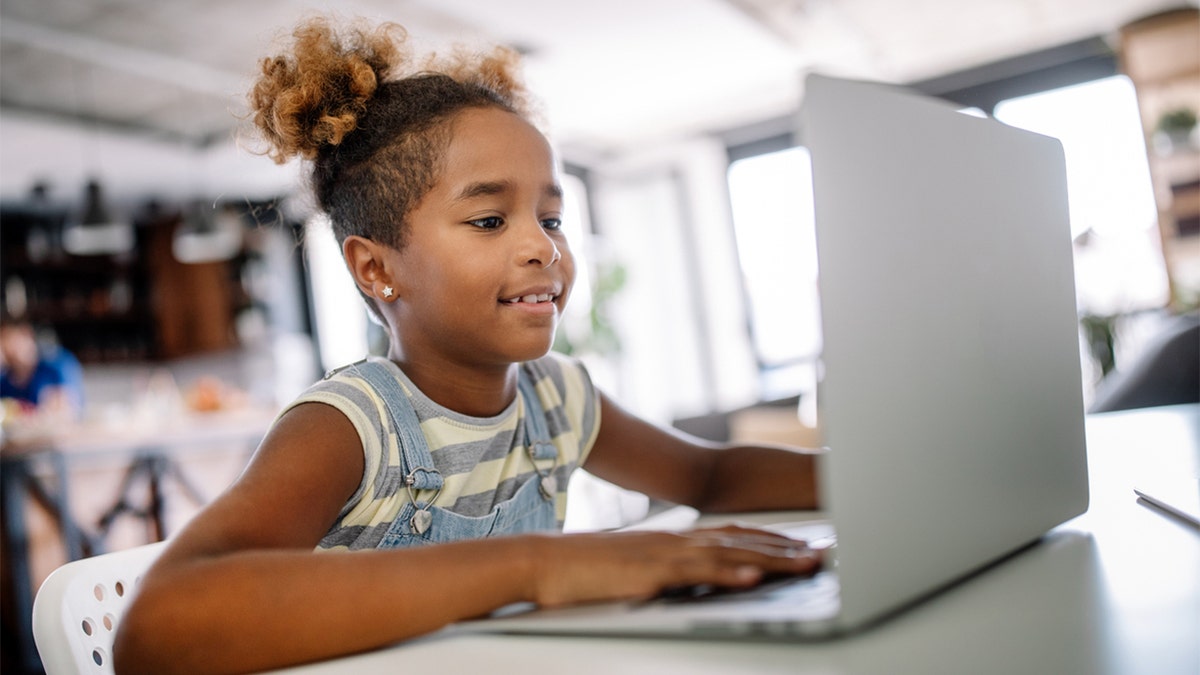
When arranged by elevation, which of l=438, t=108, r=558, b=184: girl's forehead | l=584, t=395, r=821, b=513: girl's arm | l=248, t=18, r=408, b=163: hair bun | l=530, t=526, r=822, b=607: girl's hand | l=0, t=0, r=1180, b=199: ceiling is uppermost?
l=0, t=0, r=1180, b=199: ceiling

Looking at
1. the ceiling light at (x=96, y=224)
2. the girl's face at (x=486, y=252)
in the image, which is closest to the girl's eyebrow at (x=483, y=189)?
the girl's face at (x=486, y=252)

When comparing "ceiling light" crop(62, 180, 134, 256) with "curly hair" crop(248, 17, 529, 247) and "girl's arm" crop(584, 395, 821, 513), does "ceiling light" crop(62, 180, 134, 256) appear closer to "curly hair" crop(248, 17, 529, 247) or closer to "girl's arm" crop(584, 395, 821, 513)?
"curly hair" crop(248, 17, 529, 247)

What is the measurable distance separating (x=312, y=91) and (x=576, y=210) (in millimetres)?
6912

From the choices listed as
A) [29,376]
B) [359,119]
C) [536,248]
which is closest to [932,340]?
[536,248]

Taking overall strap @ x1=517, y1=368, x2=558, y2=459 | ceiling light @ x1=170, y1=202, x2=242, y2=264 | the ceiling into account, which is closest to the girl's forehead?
overall strap @ x1=517, y1=368, x2=558, y2=459

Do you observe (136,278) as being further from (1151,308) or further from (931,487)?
(931,487)

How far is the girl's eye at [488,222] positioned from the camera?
867mm

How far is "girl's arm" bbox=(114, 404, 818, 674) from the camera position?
0.48 m

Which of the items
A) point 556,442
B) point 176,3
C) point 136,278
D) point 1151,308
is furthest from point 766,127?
point 556,442

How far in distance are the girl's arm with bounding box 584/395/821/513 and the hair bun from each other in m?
0.45

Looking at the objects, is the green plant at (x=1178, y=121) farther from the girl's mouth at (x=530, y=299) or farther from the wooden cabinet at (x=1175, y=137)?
the girl's mouth at (x=530, y=299)

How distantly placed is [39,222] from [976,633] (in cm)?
779

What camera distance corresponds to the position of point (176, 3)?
3.85 meters

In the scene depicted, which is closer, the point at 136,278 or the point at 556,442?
the point at 556,442
